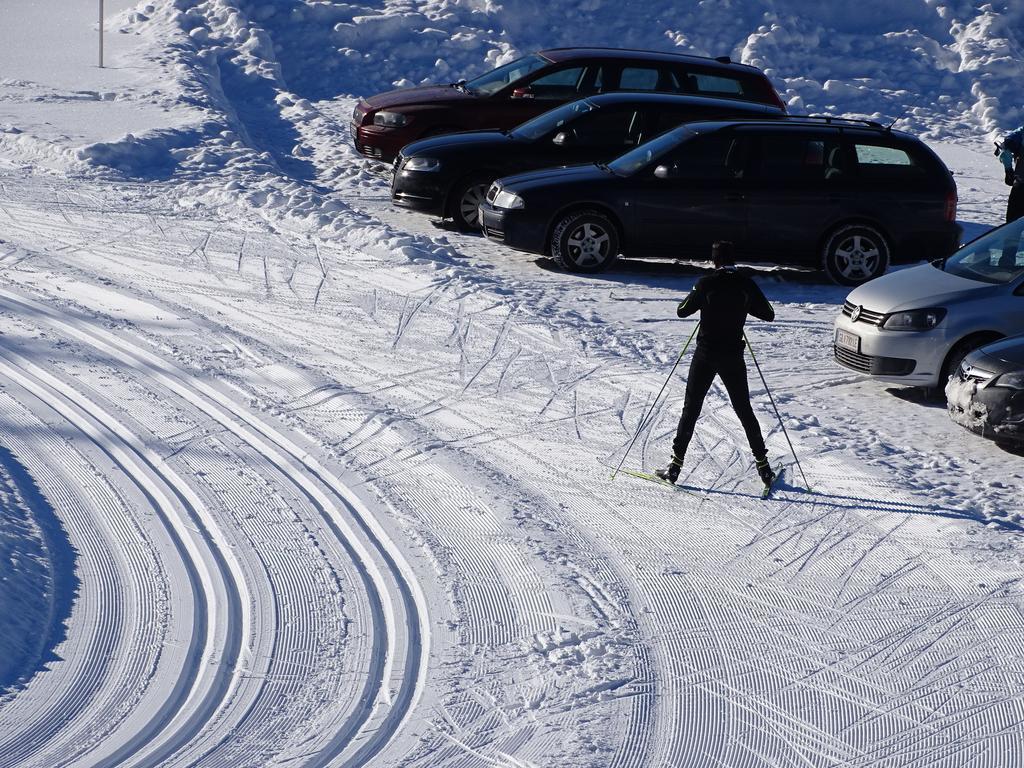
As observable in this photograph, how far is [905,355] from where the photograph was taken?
9.65m

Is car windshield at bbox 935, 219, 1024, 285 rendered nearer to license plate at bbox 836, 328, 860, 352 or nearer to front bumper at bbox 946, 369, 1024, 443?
license plate at bbox 836, 328, 860, 352

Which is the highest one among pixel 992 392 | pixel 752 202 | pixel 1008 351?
pixel 752 202

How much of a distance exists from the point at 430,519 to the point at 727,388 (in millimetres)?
1952

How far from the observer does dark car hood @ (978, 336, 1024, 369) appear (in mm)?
8641

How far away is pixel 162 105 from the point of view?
59.5 ft

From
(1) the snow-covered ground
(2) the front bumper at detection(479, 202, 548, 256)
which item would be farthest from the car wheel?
(2) the front bumper at detection(479, 202, 548, 256)

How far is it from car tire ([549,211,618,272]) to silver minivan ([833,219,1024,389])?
3109mm

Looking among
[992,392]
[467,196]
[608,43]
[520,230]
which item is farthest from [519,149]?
→ [608,43]

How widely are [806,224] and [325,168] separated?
6.72m

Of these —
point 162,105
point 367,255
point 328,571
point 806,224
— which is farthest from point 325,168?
point 328,571

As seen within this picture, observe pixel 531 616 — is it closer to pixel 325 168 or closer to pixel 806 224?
pixel 806 224

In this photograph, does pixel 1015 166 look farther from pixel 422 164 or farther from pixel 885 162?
pixel 422 164

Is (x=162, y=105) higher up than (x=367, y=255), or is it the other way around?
(x=162, y=105)

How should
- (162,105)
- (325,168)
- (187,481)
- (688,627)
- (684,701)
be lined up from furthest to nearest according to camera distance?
(162,105), (325,168), (187,481), (688,627), (684,701)
